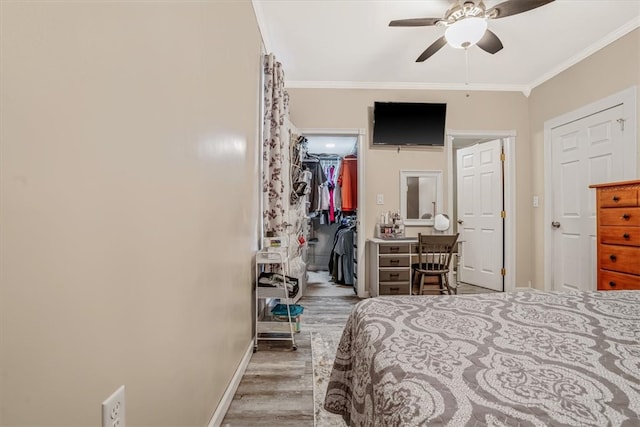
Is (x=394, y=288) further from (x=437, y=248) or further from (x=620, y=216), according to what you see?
(x=620, y=216)

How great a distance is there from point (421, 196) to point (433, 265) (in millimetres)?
990

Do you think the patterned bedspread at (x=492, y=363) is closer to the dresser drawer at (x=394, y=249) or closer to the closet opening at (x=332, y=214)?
the dresser drawer at (x=394, y=249)

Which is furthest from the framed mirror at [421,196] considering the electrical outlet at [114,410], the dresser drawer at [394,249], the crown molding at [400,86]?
the electrical outlet at [114,410]

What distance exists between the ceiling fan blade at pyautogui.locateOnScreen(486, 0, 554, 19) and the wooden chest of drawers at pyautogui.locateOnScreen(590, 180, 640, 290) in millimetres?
1407

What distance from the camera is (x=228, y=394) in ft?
4.93

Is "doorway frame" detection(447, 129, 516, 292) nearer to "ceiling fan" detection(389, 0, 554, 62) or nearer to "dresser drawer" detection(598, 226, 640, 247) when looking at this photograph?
"dresser drawer" detection(598, 226, 640, 247)

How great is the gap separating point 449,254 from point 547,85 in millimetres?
2443

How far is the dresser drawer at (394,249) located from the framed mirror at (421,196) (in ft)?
1.69

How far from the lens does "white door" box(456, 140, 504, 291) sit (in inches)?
151

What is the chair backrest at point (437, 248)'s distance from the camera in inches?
117

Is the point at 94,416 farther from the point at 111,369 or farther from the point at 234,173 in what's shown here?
the point at 234,173

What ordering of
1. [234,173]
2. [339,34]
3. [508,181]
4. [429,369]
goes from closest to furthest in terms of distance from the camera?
[429,369] → [234,173] → [339,34] → [508,181]

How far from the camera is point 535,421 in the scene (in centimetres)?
44

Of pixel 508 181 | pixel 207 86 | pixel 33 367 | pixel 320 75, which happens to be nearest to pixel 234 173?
pixel 207 86
